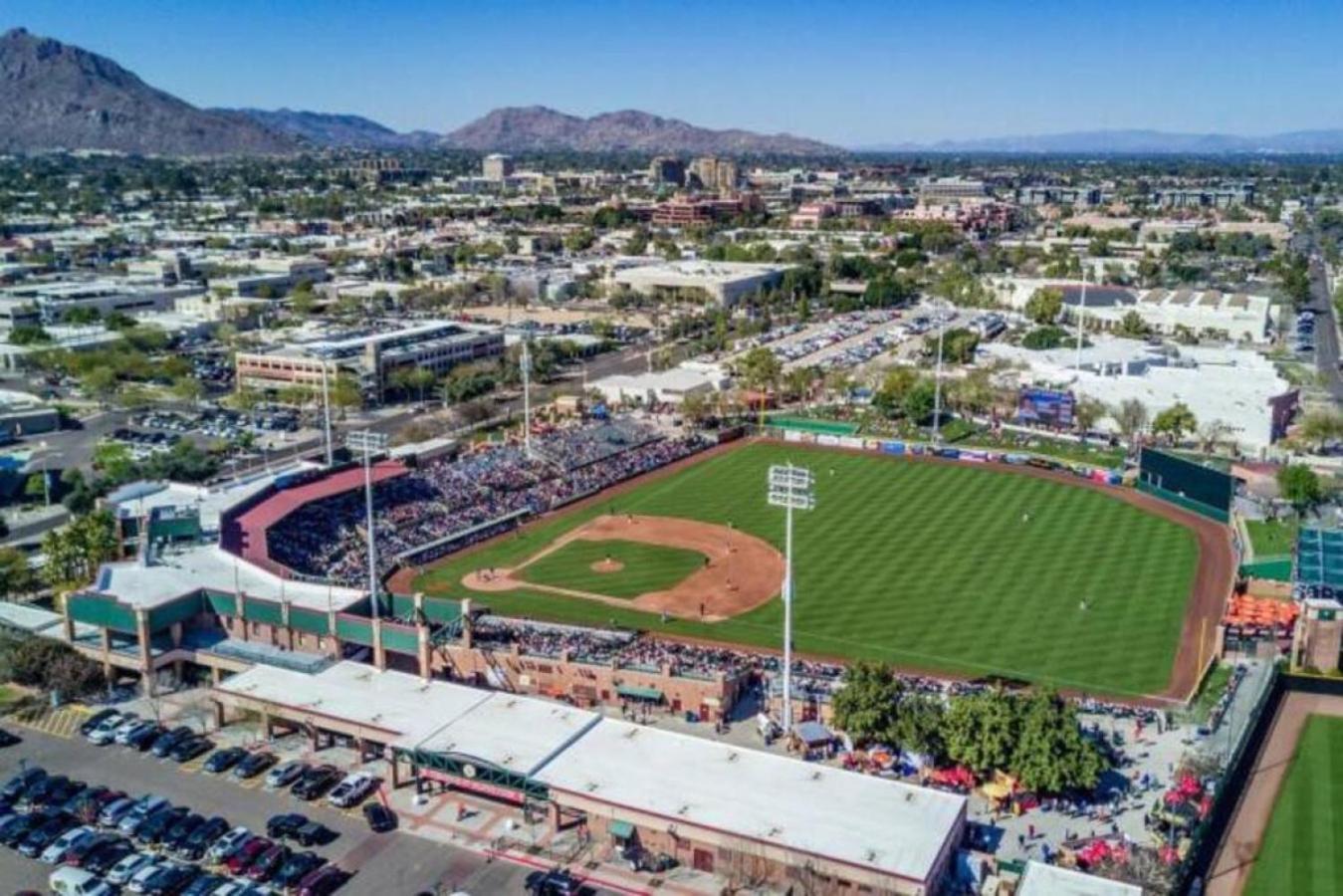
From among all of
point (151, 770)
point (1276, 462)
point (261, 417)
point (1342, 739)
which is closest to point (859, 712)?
point (1342, 739)

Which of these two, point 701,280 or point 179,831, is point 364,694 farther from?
point 701,280

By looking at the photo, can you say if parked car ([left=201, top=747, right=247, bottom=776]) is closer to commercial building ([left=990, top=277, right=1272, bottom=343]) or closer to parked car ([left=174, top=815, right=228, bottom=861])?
parked car ([left=174, top=815, right=228, bottom=861])

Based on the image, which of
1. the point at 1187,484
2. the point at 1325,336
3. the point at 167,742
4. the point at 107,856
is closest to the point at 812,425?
the point at 1187,484

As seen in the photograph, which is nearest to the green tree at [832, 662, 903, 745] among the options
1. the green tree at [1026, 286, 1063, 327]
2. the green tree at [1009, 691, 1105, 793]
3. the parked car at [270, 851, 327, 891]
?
the green tree at [1009, 691, 1105, 793]

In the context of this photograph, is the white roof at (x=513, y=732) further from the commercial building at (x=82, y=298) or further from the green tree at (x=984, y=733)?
the commercial building at (x=82, y=298)

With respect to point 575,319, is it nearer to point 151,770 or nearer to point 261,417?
point 261,417

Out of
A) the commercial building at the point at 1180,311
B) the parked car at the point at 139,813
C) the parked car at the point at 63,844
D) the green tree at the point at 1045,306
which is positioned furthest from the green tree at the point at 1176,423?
the parked car at the point at 63,844
